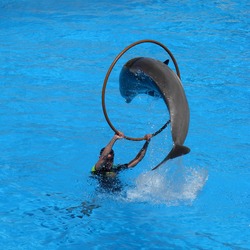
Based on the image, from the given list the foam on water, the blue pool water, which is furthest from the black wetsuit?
the foam on water

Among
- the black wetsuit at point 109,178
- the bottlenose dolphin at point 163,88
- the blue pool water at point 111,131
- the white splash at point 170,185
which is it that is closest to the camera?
the bottlenose dolphin at point 163,88

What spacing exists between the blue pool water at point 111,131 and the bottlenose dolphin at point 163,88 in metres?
1.34

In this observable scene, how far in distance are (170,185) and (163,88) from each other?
1.95m

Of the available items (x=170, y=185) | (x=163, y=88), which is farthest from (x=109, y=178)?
(x=163, y=88)

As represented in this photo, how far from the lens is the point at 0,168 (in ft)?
24.8

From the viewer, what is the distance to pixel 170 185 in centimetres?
730

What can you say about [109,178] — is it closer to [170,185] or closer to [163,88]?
[170,185]

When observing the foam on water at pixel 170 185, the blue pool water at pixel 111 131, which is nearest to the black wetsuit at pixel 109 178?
the blue pool water at pixel 111 131

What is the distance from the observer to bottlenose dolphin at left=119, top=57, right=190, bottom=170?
17.2ft

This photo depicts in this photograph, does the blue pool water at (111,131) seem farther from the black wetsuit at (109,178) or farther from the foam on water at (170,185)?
the black wetsuit at (109,178)

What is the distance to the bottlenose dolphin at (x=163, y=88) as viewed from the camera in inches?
207

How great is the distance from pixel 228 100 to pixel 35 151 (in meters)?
3.20

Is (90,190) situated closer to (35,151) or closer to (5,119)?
(35,151)

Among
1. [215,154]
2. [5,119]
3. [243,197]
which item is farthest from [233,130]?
[5,119]
